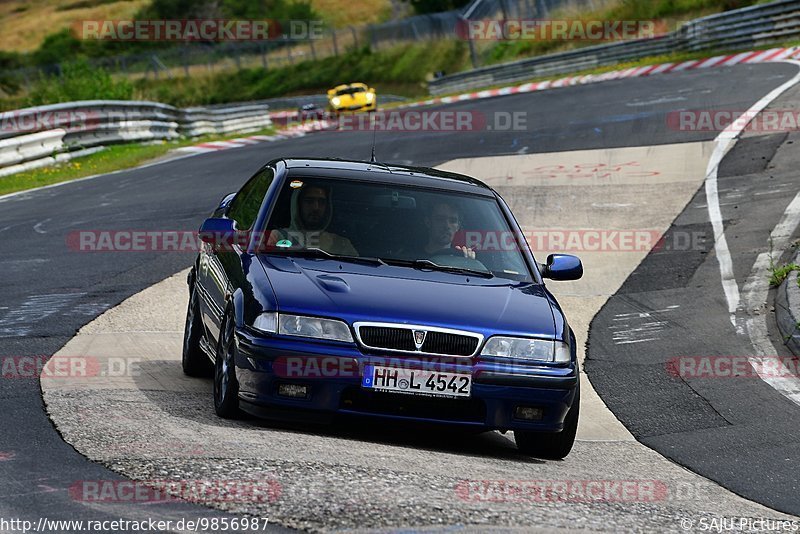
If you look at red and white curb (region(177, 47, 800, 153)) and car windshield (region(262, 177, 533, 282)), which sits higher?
car windshield (region(262, 177, 533, 282))

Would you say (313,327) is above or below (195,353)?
above

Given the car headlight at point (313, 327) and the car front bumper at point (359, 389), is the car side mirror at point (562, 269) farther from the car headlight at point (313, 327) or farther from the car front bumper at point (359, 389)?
Answer: the car headlight at point (313, 327)

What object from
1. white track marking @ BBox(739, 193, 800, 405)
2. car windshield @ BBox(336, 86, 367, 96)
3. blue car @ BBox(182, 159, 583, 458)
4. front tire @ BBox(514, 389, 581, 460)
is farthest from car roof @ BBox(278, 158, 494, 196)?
car windshield @ BBox(336, 86, 367, 96)

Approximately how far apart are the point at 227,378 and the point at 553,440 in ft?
5.83

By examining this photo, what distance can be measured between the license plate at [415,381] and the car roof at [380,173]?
1753 millimetres

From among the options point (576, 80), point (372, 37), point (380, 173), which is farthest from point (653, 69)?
point (372, 37)

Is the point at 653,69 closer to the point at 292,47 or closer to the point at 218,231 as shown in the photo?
the point at 218,231

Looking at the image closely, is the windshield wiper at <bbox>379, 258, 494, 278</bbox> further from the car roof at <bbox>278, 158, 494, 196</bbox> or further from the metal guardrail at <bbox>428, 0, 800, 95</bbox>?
the metal guardrail at <bbox>428, 0, 800, 95</bbox>

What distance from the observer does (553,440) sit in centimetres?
717

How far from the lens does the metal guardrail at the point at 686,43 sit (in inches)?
1414

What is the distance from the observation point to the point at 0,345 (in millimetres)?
9055

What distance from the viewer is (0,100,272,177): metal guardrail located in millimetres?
23109

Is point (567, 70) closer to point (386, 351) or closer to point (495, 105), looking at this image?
A: point (495, 105)

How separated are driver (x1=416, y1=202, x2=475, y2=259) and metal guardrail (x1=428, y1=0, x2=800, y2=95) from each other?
2990 cm
